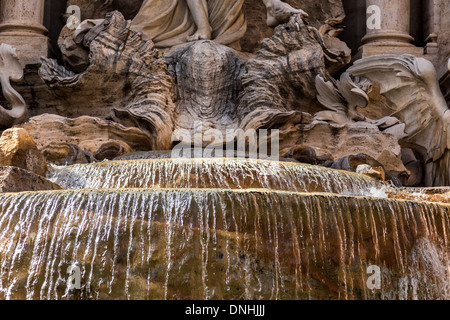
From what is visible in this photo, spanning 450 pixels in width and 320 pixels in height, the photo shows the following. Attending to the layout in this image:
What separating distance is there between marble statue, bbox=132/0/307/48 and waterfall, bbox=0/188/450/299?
612 centimetres

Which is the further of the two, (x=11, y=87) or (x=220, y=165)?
(x=11, y=87)

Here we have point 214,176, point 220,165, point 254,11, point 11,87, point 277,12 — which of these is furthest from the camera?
point 254,11

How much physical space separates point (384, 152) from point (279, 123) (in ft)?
4.23

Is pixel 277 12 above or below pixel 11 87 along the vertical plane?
above

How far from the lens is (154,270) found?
252 inches

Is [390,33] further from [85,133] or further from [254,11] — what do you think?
[85,133]

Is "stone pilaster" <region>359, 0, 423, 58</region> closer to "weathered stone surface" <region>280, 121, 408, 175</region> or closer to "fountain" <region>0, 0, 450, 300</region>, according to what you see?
"fountain" <region>0, 0, 450, 300</region>

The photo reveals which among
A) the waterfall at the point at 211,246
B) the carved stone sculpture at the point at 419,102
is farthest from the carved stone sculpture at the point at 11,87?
the waterfall at the point at 211,246

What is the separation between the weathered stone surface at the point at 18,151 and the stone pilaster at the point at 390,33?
5495mm

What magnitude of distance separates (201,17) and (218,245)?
6773mm

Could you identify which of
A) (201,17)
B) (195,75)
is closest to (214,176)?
(195,75)

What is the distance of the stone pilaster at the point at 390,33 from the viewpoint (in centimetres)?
1297

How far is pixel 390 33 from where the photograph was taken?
13062mm

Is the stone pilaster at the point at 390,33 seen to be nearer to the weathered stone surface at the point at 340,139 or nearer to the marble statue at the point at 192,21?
the marble statue at the point at 192,21
